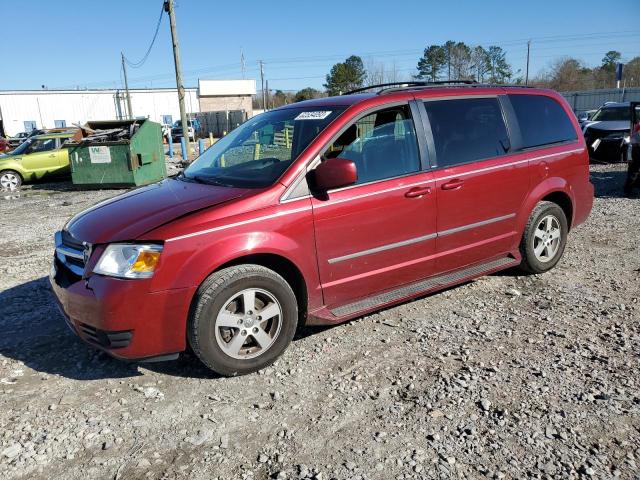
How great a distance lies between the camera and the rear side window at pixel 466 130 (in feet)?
14.2

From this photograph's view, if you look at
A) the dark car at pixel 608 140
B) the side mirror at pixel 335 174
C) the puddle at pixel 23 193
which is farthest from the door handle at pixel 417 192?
the puddle at pixel 23 193

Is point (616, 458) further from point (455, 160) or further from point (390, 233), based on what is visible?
point (455, 160)

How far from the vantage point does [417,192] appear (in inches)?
161

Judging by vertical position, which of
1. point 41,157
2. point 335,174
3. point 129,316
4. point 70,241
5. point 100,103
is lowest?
point 129,316

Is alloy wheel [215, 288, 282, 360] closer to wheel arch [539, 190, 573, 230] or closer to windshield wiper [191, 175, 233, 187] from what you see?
windshield wiper [191, 175, 233, 187]

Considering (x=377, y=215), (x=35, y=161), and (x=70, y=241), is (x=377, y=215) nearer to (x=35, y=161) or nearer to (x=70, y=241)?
(x=70, y=241)

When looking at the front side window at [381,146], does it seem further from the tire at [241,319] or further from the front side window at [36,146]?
the front side window at [36,146]

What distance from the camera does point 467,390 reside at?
3225 mm

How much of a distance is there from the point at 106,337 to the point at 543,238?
4.13m

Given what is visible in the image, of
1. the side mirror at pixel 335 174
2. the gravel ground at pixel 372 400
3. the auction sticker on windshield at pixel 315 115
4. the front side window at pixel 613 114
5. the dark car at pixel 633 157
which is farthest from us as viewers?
the front side window at pixel 613 114

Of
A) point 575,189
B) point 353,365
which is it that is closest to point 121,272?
point 353,365

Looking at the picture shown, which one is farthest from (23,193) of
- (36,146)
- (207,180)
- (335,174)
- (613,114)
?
(613,114)

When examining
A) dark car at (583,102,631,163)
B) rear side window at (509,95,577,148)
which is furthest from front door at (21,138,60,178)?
dark car at (583,102,631,163)

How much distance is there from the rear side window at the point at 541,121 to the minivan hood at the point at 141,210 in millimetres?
2935
